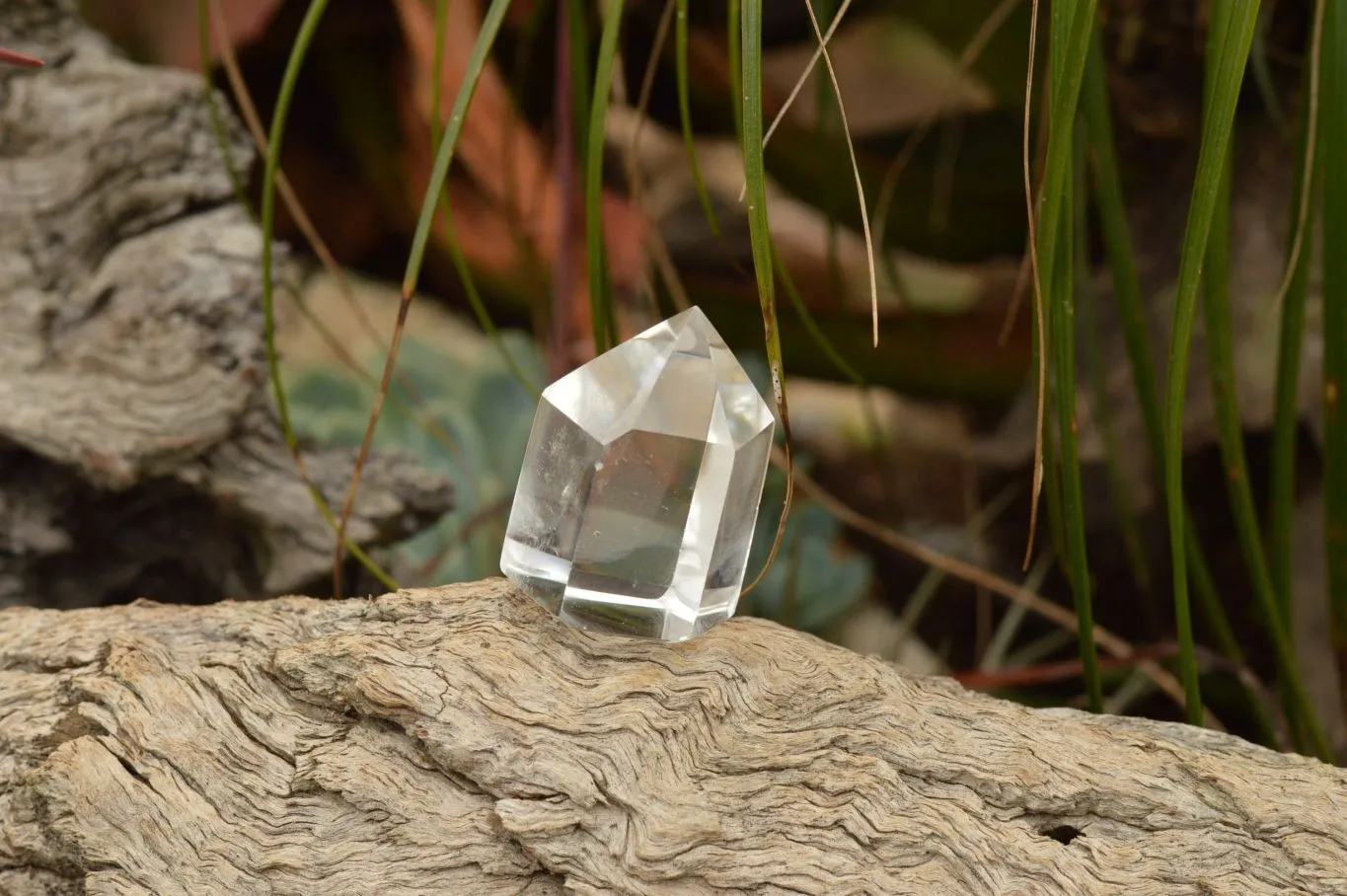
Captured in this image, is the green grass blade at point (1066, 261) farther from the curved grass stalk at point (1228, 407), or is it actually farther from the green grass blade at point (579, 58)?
the green grass blade at point (579, 58)

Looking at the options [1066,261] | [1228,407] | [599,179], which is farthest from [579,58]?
[1228,407]

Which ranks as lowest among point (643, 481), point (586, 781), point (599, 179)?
point (586, 781)

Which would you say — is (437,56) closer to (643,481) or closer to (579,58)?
(579,58)

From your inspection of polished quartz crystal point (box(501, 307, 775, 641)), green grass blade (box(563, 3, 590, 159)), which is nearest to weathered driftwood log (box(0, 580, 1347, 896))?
polished quartz crystal point (box(501, 307, 775, 641))

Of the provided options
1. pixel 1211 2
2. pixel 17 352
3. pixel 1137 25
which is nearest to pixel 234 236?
pixel 17 352

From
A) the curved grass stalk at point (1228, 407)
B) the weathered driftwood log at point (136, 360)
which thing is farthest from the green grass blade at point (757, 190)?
the weathered driftwood log at point (136, 360)

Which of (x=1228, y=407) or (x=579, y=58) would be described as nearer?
(x=1228, y=407)
